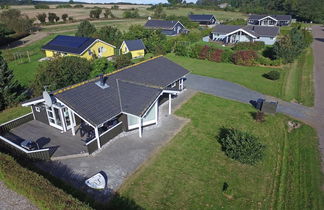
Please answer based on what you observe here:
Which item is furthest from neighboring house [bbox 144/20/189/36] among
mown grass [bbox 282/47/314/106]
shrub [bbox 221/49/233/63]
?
mown grass [bbox 282/47/314/106]

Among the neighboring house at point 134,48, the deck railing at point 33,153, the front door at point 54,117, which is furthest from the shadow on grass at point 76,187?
the neighboring house at point 134,48

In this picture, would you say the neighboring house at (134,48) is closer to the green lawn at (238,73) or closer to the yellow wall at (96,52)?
the yellow wall at (96,52)

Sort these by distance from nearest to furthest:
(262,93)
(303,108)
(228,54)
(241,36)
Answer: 1. (303,108)
2. (262,93)
3. (228,54)
4. (241,36)

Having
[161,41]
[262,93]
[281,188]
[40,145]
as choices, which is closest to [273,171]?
[281,188]

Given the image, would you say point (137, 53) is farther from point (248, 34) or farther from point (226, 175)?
point (226, 175)

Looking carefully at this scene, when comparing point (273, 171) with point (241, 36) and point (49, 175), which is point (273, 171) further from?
point (241, 36)

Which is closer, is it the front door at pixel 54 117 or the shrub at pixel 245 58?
the front door at pixel 54 117
